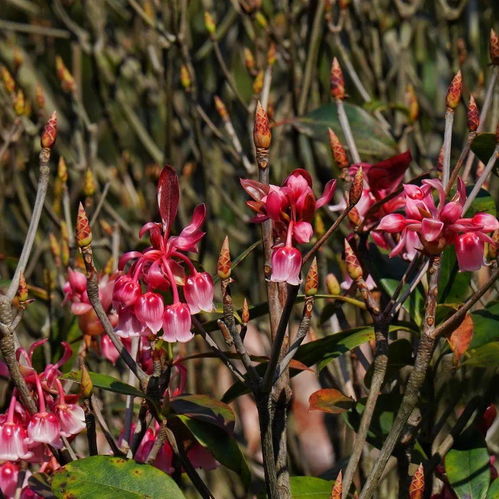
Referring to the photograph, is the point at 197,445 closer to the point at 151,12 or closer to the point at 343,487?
the point at 343,487

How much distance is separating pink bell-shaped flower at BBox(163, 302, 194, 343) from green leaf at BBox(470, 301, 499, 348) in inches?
18.8

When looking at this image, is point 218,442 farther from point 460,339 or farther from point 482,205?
point 482,205

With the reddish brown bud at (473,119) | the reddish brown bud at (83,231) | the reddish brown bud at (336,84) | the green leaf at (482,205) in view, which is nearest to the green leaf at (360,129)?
the reddish brown bud at (336,84)

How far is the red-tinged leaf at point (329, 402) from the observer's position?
1.38 m

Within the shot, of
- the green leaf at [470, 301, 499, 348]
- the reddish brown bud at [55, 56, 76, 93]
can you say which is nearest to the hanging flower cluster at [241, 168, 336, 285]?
the green leaf at [470, 301, 499, 348]

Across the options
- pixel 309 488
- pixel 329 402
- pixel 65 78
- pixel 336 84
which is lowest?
pixel 309 488

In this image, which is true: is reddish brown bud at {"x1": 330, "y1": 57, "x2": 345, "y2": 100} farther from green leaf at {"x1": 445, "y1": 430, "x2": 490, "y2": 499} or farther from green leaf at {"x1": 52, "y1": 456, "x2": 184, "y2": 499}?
green leaf at {"x1": 52, "y1": 456, "x2": 184, "y2": 499}

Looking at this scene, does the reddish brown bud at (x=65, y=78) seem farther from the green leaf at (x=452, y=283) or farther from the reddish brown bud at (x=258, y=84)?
the green leaf at (x=452, y=283)

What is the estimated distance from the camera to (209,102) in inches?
140

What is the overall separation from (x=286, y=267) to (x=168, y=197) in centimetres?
20

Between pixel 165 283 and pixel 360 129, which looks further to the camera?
pixel 360 129

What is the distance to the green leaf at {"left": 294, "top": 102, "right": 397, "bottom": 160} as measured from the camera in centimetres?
199

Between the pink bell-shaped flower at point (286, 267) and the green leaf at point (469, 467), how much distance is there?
458mm

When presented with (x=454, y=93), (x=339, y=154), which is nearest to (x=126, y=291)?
(x=339, y=154)
